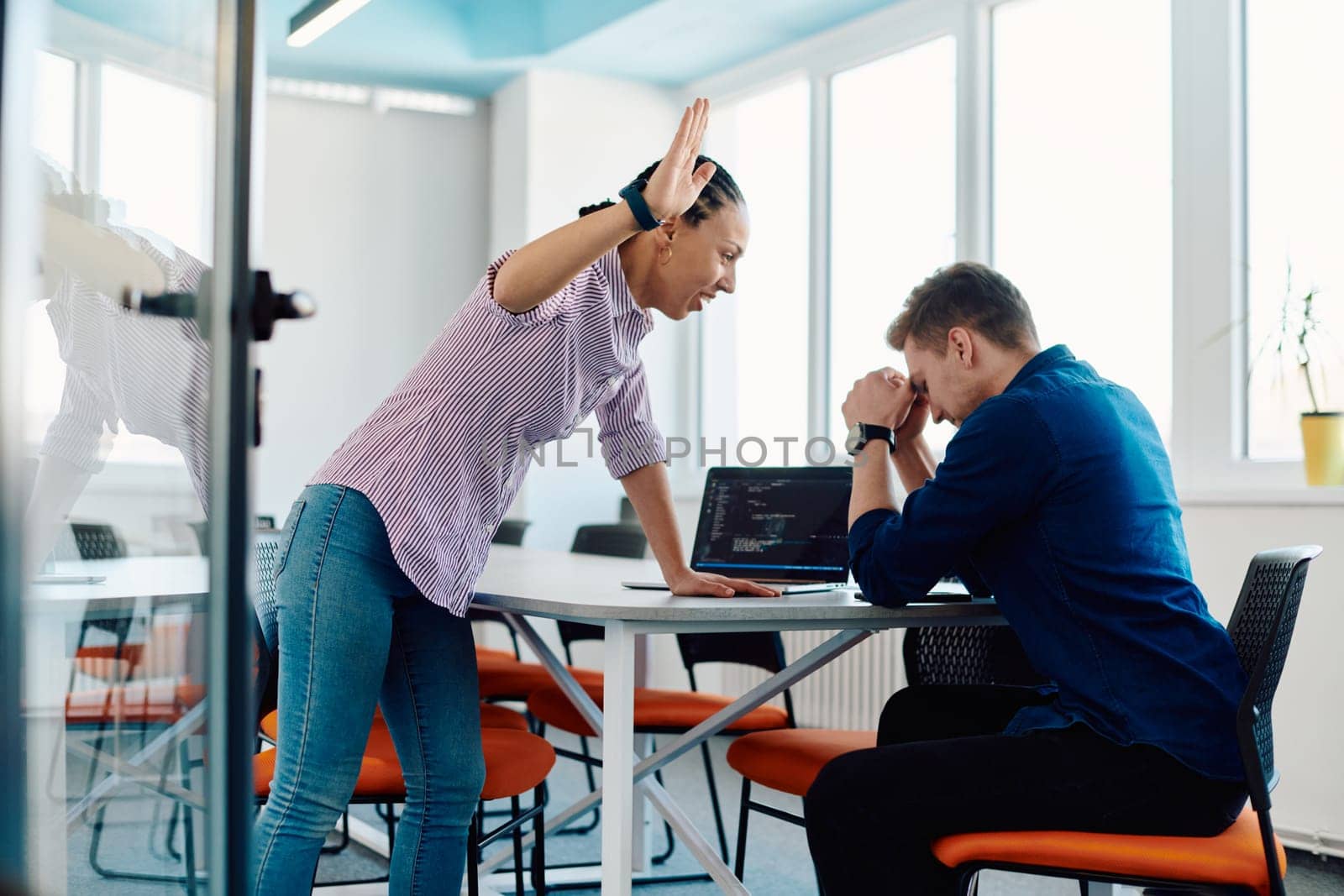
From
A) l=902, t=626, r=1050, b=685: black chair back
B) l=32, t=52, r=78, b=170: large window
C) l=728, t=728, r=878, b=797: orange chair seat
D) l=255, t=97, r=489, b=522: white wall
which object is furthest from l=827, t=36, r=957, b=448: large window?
l=32, t=52, r=78, b=170: large window

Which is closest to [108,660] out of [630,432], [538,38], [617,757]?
[617,757]

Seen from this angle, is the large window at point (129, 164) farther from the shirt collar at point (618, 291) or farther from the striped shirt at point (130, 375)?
the shirt collar at point (618, 291)

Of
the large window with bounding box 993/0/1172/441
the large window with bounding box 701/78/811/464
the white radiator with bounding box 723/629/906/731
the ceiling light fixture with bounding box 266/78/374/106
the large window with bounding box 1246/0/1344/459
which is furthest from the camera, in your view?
the ceiling light fixture with bounding box 266/78/374/106

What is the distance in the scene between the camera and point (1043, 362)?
1.75 metres

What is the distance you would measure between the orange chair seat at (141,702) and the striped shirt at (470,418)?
68cm

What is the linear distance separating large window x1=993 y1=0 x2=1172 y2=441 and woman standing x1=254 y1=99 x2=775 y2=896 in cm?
254

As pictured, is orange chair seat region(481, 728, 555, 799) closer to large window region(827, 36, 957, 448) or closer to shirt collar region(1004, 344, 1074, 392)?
shirt collar region(1004, 344, 1074, 392)

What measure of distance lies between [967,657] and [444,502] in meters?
1.13

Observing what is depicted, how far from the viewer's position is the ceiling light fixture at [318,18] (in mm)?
4242

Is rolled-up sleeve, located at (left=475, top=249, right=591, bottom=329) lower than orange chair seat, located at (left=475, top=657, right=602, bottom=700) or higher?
higher

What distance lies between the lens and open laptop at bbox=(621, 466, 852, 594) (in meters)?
2.26

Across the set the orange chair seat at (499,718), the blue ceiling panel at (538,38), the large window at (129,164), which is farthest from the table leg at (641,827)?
the blue ceiling panel at (538,38)

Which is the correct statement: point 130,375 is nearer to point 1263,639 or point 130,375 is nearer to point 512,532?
point 1263,639

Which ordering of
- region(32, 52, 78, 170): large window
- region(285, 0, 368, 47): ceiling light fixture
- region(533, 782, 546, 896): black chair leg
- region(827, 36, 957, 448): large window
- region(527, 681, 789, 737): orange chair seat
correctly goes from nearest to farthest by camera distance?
region(32, 52, 78, 170): large window, region(533, 782, 546, 896): black chair leg, region(527, 681, 789, 737): orange chair seat, region(285, 0, 368, 47): ceiling light fixture, region(827, 36, 957, 448): large window
